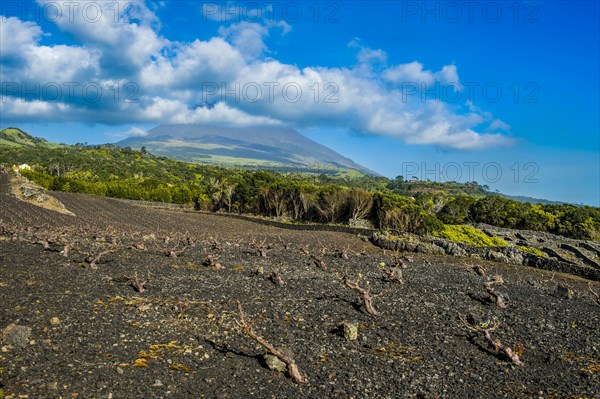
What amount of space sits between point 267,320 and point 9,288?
5.73 meters

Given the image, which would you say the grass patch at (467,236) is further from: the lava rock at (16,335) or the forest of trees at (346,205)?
the lava rock at (16,335)

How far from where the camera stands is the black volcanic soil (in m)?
6.38

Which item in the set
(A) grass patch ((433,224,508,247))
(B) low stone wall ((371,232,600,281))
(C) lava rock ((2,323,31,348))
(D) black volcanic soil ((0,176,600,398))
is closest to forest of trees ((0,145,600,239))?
(A) grass patch ((433,224,508,247))

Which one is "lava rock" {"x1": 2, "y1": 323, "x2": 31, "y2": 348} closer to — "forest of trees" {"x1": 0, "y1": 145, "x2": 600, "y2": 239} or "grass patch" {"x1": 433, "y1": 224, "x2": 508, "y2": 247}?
"grass patch" {"x1": 433, "y1": 224, "x2": 508, "y2": 247}

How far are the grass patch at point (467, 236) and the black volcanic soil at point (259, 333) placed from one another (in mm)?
24690

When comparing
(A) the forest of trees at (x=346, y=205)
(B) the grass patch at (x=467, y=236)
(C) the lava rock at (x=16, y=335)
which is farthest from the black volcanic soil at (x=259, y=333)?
(A) the forest of trees at (x=346, y=205)

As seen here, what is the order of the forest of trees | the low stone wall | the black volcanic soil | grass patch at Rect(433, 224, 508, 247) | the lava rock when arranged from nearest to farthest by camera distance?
the black volcanic soil → the lava rock → the low stone wall → grass patch at Rect(433, 224, 508, 247) → the forest of trees

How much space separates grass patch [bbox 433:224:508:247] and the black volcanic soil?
24.7 metres

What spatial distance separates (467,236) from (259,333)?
35.9 meters

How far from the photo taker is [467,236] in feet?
132

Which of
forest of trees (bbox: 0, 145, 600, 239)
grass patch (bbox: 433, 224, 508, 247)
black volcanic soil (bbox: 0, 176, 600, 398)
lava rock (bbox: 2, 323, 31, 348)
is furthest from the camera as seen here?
forest of trees (bbox: 0, 145, 600, 239)

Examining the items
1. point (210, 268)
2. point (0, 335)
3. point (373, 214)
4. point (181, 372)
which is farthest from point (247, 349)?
point (373, 214)

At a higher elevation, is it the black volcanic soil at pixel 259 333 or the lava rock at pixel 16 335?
the lava rock at pixel 16 335

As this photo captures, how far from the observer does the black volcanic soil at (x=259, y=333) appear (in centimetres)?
638
